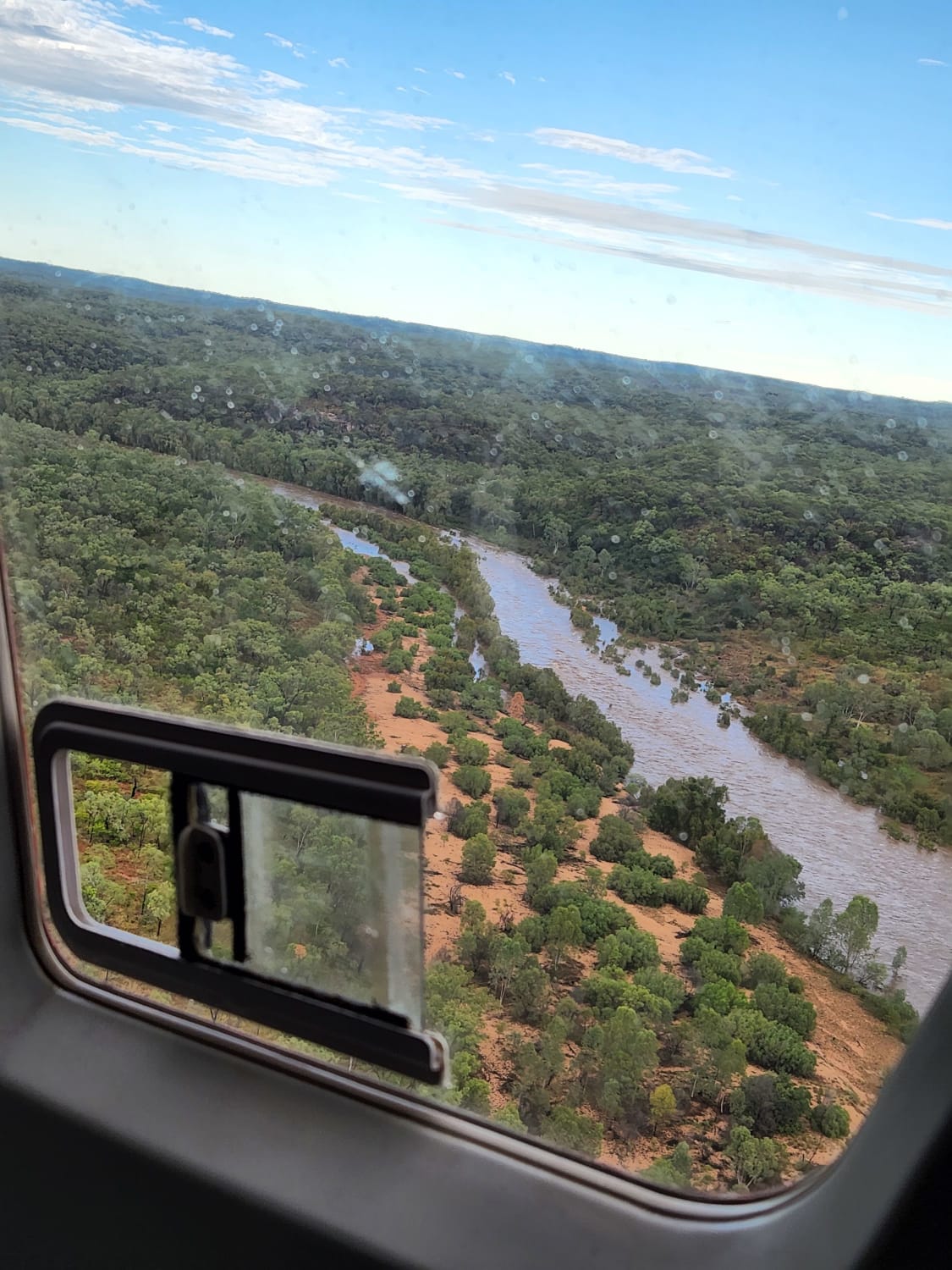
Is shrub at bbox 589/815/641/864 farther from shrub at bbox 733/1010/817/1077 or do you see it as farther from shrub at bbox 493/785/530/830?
shrub at bbox 733/1010/817/1077

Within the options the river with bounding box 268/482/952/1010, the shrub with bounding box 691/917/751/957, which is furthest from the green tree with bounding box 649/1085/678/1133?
the river with bounding box 268/482/952/1010

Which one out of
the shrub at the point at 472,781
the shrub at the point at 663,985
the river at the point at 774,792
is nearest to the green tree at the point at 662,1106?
the shrub at the point at 663,985

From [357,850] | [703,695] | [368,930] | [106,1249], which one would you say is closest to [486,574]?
[703,695]

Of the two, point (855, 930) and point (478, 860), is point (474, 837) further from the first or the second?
point (855, 930)

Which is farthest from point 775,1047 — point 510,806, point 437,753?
point 437,753

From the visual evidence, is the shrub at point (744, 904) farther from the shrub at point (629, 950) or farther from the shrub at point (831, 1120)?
the shrub at point (831, 1120)

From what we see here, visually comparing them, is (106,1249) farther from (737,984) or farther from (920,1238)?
(920,1238)

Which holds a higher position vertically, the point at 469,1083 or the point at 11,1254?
the point at 469,1083
